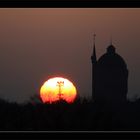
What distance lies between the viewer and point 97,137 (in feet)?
2.72

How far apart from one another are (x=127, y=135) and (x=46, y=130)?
0.15m

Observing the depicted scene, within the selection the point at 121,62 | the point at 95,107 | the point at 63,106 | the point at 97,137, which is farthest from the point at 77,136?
the point at 121,62
